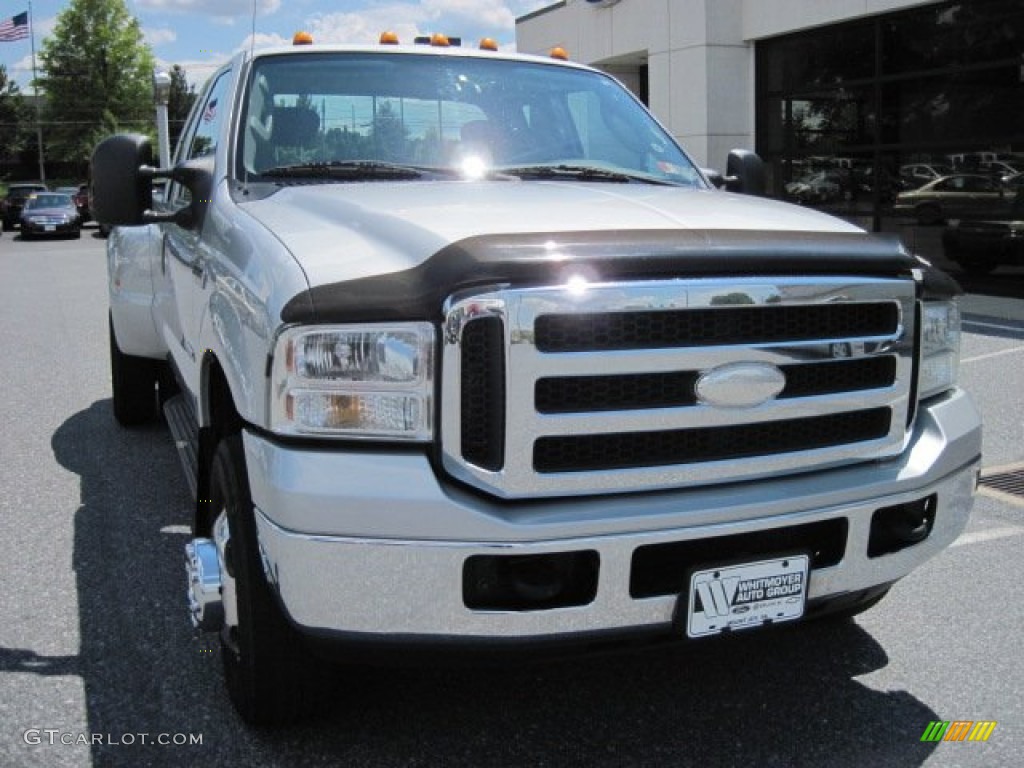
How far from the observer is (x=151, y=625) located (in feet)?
12.4

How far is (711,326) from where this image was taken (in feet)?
8.44

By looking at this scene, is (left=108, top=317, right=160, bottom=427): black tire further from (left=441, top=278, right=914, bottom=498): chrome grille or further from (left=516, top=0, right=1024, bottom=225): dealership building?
(left=516, top=0, right=1024, bottom=225): dealership building

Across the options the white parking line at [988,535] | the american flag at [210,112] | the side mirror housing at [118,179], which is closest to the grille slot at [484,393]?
the side mirror housing at [118,179]

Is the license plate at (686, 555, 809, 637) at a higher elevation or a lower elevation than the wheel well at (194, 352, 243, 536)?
lower

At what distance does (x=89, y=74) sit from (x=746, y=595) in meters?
70.9

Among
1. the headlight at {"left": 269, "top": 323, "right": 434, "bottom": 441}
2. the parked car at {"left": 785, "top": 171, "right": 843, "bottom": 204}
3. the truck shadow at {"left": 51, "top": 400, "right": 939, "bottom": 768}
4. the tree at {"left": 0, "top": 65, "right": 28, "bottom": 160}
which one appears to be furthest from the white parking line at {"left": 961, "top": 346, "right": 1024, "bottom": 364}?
the tree at {"left": 0, "top": 65, "right": 28, "bottom": 160}

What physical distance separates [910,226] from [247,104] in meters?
12.9

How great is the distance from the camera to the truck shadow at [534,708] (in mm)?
2898

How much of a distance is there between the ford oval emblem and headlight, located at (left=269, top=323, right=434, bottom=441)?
0.64 m

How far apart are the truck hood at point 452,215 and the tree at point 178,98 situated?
70144 mm

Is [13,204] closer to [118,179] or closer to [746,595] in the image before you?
[118,179]

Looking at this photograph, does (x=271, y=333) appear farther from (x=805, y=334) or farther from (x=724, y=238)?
(x=805, y=334)

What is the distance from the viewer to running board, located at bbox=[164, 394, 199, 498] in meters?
3.90

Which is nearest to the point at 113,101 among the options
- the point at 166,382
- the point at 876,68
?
the point at 876,68
